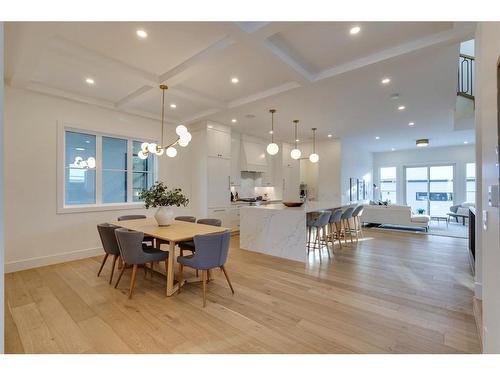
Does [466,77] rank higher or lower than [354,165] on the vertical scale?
higher

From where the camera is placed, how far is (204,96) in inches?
171

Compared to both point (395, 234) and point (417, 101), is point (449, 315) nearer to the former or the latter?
point (417, 101)

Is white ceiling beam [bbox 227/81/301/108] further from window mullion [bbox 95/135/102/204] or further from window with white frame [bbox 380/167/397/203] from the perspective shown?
window with white frame [bbox 380/167/397/203]

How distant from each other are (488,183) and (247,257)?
11.7 feet

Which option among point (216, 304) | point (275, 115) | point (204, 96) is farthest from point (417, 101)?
point (216, 304)

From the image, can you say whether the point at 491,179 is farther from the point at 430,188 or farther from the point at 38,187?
the point at 430,188

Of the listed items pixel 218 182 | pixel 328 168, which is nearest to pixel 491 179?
pixel 218 182

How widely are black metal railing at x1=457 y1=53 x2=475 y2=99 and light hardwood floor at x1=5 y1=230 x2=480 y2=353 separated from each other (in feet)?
12.4

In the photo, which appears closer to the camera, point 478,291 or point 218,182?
point 478,291

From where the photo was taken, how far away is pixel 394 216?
7.03 m

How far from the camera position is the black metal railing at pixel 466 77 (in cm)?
494

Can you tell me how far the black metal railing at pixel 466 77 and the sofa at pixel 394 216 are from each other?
3183 mm

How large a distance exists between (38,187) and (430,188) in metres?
12.9

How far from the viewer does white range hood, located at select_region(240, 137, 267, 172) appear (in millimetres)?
7070
